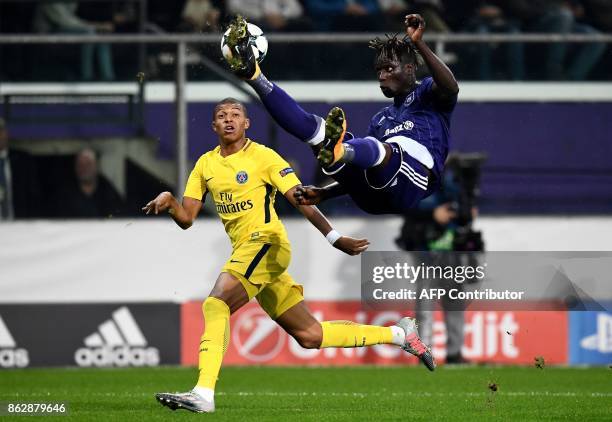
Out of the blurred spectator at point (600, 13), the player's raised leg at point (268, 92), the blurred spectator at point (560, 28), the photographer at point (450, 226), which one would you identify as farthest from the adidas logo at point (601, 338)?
the player's raised leg at point (268, 92)

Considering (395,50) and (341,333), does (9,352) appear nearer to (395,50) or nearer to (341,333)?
(341,333)

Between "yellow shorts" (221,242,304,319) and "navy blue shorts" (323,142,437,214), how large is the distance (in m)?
1.04

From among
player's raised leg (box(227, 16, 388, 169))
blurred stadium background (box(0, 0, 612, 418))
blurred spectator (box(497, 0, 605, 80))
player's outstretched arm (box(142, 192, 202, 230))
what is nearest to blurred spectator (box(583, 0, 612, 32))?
blurred spectator (box(497, 0, 605, 80))

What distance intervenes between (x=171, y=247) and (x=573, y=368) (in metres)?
4.36

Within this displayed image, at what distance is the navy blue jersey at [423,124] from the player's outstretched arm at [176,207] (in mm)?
1487

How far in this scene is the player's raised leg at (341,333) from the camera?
1022 centimetres

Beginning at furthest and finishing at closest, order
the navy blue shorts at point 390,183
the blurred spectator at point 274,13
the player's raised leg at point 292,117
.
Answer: the blurred spectator at point 274,13
the navy blue shorts at point 390,183
the player's raised leg at point 292,117

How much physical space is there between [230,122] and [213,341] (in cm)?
165

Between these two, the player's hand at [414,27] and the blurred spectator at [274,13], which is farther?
the blurred spectator at [274,13]

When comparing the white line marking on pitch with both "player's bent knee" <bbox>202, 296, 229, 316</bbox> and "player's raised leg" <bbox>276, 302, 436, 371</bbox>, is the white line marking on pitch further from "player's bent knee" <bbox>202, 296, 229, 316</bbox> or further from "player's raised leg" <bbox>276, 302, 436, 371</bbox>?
"player's bent knee" <bbox>202, 296, 229, 316</bbox>

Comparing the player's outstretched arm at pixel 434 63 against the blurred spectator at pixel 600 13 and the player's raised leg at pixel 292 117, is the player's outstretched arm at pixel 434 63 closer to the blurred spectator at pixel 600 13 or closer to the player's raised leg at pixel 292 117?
the player's raised leg at pixel 292 117

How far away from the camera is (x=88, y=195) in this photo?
14727 millimetres

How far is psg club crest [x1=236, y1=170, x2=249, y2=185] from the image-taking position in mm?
10164

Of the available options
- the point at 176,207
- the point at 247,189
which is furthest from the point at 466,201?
the point at 176,207
